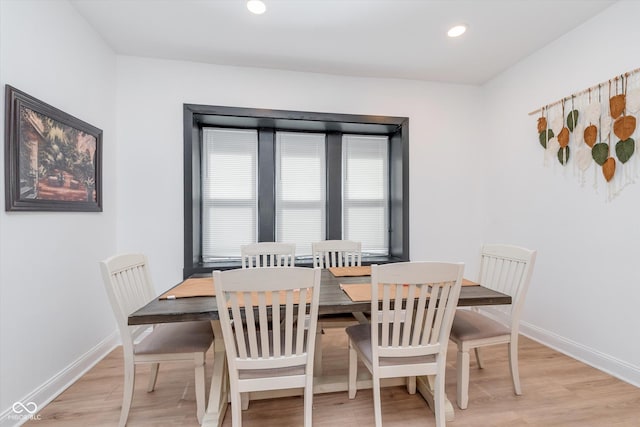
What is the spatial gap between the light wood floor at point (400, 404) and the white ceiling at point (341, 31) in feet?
8.78

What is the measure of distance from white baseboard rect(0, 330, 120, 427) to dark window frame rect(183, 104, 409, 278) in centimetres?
84

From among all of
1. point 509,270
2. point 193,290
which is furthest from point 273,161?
point 509,270

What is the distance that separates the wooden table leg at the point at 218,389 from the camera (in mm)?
1603

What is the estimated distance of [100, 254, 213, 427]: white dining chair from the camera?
1.50 meters

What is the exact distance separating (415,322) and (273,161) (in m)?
2.28

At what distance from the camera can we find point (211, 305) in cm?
152

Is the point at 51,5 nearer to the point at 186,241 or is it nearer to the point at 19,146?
the point at 19,146

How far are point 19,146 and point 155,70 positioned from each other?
1485 millimetres

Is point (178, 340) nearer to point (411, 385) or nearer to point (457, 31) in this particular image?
point (411, 385)

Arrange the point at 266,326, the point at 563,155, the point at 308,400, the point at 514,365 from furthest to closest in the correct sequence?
the point at 563,155
the point at 514,365
the point at 308,400
the point at 266,326

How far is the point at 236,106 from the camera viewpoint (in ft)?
9.36

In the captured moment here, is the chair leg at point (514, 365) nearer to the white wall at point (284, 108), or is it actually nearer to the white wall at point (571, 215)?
the white wall at point (571, 215)

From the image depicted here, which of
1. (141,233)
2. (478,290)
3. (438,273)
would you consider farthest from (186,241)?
(478,290)

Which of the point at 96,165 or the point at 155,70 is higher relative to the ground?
the point at 155,70
